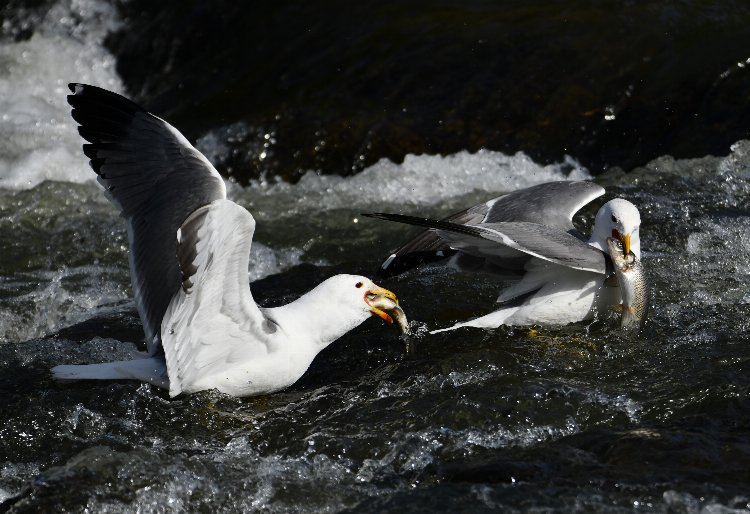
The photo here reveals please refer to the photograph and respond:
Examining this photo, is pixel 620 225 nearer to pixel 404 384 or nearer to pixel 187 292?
pixel 404 384

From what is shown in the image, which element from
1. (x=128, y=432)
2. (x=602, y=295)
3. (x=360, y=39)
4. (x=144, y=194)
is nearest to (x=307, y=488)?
(x=128, y=432)

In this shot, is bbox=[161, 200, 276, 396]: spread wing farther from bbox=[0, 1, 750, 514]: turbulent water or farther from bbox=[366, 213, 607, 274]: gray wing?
bbox=[366, 213, 607, 274]: gray wing

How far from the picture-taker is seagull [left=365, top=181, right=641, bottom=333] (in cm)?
584

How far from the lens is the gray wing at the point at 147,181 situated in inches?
201

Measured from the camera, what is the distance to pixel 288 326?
5.44 m

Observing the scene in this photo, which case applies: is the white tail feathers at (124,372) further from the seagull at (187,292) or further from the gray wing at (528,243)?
A: the gray wing at (528,243)

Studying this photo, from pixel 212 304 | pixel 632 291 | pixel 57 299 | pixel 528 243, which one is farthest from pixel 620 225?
pixel 57 299

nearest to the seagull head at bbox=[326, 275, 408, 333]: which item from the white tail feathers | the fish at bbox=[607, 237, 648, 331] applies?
the white tail feathers

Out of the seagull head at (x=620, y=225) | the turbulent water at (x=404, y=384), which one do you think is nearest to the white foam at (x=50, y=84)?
the turbulent water at (x=404, y=384)

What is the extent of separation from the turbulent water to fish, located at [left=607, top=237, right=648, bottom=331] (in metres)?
0.13

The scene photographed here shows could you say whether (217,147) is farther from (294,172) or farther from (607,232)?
(607,232)

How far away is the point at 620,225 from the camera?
5.99 metres

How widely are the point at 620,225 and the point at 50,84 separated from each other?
6835 mm

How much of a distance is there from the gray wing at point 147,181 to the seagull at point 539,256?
4.09 feet
